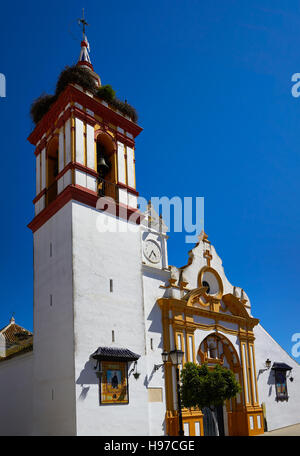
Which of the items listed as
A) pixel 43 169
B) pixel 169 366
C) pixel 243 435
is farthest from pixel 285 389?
pixel 43 169

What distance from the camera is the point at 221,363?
69.6ft

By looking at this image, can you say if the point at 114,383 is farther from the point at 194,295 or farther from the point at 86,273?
the point at 194,295

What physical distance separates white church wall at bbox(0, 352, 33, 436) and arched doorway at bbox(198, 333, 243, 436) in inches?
294

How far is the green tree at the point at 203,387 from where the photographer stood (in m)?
16.1

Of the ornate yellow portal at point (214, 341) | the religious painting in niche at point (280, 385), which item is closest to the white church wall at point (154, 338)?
the ornate yellow portal at point (214, 341)

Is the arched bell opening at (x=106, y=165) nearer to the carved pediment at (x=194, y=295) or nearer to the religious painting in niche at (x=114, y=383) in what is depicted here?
the carved pediment at (x=194, y=295)

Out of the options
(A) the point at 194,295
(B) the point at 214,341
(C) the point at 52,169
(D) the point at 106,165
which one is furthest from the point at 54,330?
(B) the point at 214,341

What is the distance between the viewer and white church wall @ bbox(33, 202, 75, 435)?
15094 mm

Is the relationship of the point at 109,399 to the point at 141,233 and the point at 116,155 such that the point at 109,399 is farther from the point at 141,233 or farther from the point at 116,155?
the point at 116,155

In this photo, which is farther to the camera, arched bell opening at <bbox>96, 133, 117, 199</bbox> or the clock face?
the clock face

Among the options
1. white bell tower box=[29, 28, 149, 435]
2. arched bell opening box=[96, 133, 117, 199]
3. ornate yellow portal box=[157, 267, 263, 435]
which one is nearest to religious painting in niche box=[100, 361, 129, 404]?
white bell tower box=[29, 28, 149, 435]

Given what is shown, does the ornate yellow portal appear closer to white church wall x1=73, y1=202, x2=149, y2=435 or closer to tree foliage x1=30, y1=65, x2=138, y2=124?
white church wall x1=73, y1=202, x2=149, y2=435

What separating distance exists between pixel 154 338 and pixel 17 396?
20.2 feet
